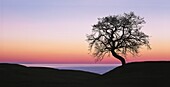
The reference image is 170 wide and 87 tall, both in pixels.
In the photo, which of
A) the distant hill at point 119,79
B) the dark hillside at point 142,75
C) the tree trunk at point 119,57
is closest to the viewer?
the distant hill at point 119,79

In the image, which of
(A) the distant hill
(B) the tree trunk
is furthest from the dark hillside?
(B) the tree trunk

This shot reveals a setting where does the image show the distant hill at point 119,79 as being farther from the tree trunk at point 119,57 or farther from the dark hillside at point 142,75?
the tree trunk at point 119,57

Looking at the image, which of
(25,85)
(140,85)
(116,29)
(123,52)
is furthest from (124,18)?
(25,85)

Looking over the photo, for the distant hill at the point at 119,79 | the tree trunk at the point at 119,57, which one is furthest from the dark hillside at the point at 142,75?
the tree trunk at the point at 119,57

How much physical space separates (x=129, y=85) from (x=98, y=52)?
69.7ft

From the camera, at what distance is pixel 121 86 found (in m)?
33.6

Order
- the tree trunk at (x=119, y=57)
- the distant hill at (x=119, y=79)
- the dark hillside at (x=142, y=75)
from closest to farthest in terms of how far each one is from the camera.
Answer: the distant hill at (x=119, y=79) → the dark hillside at (x=142, y=75) → the tree trunk at (x=119, y=57)

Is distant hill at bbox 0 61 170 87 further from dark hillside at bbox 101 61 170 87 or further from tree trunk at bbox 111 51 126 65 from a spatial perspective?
tree trunk at bbox 111 51 126 65

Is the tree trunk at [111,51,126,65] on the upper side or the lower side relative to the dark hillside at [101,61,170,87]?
upper

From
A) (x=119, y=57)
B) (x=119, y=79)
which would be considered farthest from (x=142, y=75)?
(x=119, y=57)

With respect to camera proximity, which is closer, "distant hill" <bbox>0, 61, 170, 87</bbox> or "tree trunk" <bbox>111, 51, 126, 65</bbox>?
"distant hill" <bbox>0, 61, 170, 87</bbox>

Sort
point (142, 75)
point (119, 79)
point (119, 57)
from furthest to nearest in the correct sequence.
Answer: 1. point (119, 57)
2. point (142, 75)
3. point (119, 79)

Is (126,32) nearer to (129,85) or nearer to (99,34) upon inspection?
(99,34)

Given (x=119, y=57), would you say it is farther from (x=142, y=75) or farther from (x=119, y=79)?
(x=119, y=79)
